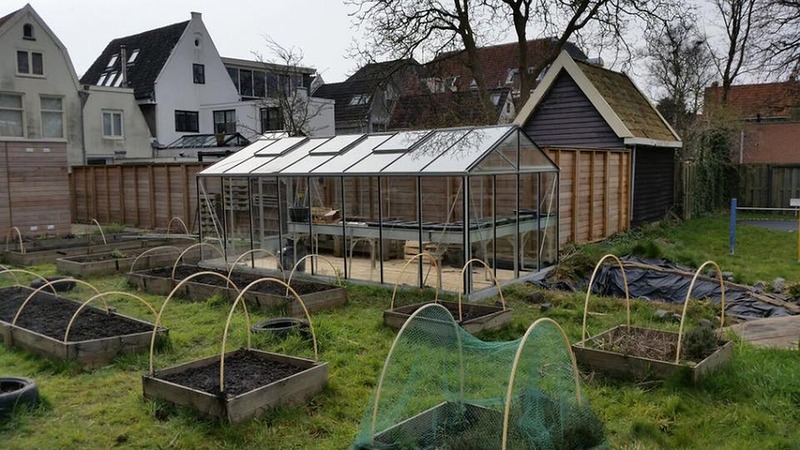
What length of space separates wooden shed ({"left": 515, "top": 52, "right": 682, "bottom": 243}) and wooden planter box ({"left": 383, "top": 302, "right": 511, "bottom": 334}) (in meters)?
5.35

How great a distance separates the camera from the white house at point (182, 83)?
3216cm

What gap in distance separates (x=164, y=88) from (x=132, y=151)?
12.7ft

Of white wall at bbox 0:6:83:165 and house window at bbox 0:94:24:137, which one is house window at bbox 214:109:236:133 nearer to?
white wall at bbox 0:6:83:165

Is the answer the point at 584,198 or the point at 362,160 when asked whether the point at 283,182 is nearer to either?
the point at 362,160

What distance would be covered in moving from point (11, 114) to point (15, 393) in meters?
24.6

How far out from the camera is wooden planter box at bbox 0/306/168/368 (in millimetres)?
6273

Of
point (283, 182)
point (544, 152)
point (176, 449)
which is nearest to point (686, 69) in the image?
point (544, 152)

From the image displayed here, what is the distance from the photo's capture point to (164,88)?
106 ft

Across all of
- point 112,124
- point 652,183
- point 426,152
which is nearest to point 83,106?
point 112,124

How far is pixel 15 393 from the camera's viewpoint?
16.7 ft

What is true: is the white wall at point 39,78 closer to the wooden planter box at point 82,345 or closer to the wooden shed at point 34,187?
the wooden shed at point 34,187

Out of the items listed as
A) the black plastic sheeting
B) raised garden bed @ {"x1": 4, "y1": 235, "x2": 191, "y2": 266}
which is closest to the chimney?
raised garden bed @ {"x1": 4, "y1": 235, "x2": 191, "y2": 266}

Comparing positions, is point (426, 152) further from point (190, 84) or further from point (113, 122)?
point (190, 84)

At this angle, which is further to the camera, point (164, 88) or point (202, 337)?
point (164, 88)
